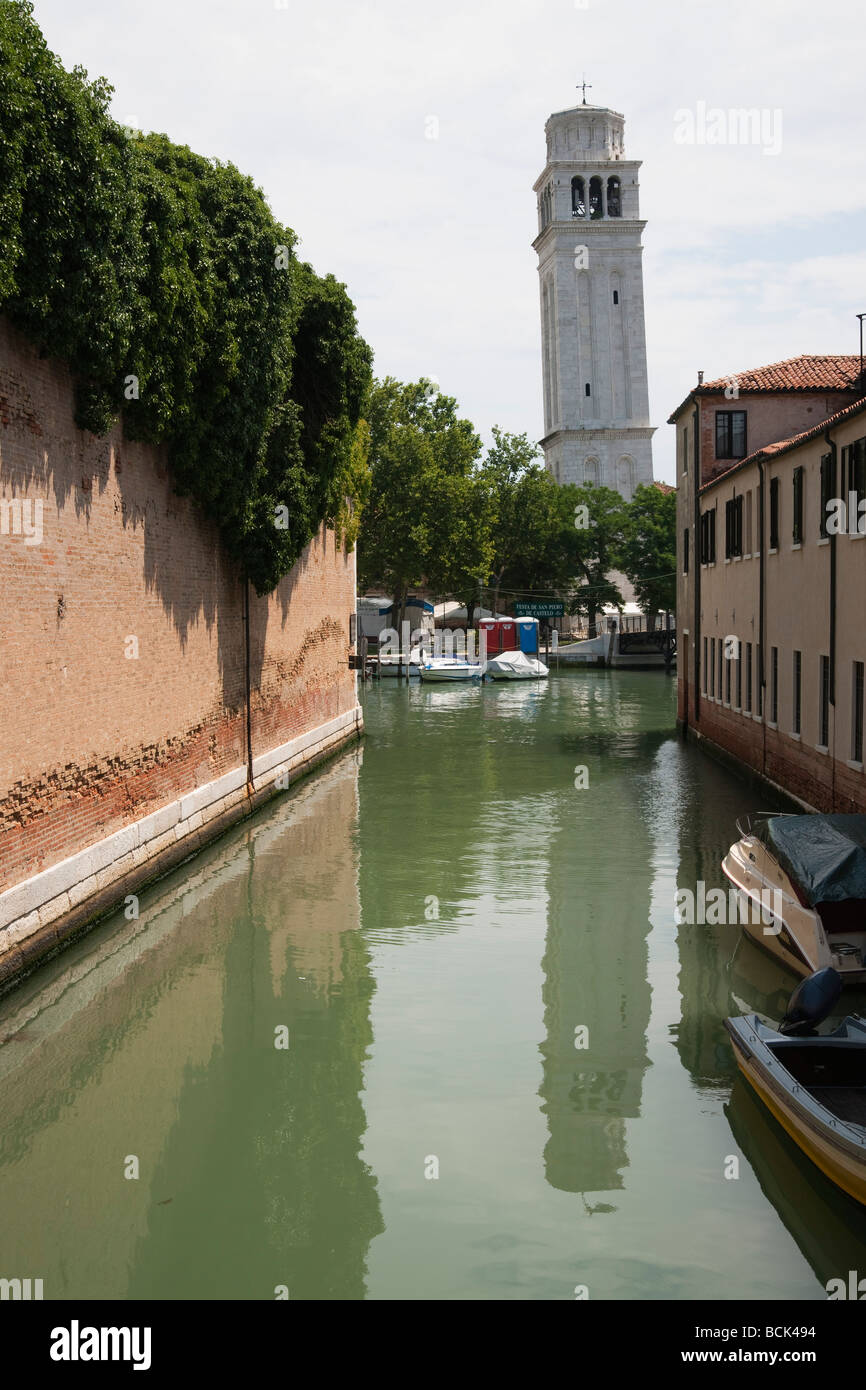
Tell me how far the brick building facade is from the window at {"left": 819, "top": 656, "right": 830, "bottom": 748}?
8.26 metres

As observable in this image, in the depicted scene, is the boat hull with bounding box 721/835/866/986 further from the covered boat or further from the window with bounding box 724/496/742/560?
the window with bounding box 724/496/742/560

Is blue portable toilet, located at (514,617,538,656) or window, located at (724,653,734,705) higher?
blue portable toilet, located at (514,617,538,656)

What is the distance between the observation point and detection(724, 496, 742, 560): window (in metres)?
23.9

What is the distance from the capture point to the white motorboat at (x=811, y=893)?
34.0ft

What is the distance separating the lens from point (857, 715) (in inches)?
607

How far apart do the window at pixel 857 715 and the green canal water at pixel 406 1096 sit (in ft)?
7.13


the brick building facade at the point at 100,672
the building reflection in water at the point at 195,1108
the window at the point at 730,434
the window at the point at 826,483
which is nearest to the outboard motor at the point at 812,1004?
the building reflection in water at the point at 195,1108

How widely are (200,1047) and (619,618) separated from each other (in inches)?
2482

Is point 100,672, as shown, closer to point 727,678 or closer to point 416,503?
point 727,678

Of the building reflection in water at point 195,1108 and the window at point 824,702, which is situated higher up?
the window at point 824,702

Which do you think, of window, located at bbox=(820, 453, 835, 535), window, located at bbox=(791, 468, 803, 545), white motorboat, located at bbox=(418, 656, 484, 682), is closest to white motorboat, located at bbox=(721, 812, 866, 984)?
window, located at bbox=(820, 453, 835, 535)

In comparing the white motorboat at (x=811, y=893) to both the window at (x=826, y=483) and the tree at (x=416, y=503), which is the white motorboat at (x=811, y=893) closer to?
the window at (x=826, y=483)

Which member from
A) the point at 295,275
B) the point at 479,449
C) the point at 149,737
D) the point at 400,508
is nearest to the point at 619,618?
the point at 479,449
